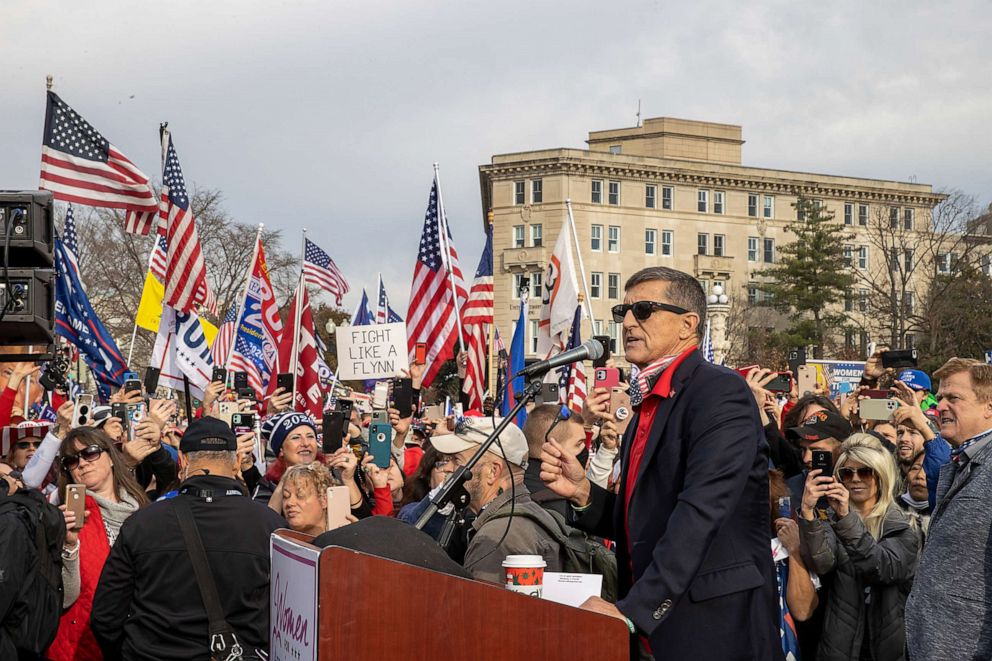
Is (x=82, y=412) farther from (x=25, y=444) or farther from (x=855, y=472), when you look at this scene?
(x=855, y=472)

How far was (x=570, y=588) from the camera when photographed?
436 cm

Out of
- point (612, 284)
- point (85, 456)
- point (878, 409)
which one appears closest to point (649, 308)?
point (85, 456)

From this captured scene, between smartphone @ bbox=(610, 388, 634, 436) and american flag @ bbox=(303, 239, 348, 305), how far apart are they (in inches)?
447

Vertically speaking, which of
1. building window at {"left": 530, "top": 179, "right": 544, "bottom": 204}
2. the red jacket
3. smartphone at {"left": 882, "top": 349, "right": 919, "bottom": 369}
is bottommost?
the red jacket

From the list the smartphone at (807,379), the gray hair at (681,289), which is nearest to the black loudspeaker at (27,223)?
the gray hair at (681,289)

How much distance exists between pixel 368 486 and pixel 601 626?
539 cm

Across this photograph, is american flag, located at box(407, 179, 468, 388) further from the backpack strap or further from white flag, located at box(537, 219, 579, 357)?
the backpack strap

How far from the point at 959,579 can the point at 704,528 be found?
891mm

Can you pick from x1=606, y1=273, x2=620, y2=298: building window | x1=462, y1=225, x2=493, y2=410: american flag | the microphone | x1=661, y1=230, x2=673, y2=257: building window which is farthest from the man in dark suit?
x1=661, y1=230, x2=673, y2=257: building window

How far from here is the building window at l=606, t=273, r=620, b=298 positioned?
85.6 metres

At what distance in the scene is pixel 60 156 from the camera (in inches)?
475

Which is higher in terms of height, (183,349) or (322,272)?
(322,272)

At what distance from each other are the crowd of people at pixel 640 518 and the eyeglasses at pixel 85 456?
1 cm

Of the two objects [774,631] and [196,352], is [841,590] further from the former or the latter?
[196,352]
